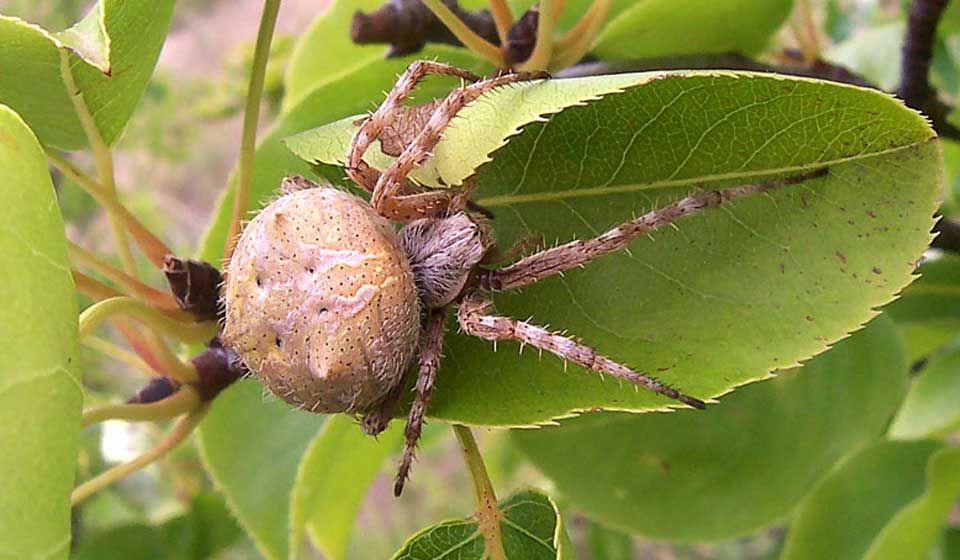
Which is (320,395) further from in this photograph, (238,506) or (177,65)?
(177,65)

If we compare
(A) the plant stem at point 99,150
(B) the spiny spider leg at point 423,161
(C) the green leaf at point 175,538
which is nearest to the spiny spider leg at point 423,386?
(B) the spiny spider leg at point 423,161

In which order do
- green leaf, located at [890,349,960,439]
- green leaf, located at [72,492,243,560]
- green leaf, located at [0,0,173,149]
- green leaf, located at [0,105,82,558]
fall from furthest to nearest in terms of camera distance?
green leaf, located at [72,492,243,560] → green leaf, located at [890,349,960,439] → green leaf, located at [0,0,173,149] → green leaf, located at [0,105,82,558]

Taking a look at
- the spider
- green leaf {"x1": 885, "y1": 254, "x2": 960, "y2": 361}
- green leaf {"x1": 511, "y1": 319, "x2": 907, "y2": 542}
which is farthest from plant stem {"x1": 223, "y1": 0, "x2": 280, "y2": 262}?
green leaf {"x1": 885, "y1": 254, "x2": 960, "y2": 361}

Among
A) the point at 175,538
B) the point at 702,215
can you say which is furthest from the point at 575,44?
the point at 175,538

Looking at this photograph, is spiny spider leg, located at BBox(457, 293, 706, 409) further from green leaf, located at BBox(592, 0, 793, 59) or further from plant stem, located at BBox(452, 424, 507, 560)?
green leaf, located at BBox(592, 0, 793, 59)

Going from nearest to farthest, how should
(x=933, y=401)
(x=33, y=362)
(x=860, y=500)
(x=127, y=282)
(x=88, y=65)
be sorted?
(x=33, y=362) < (x=88, y=65) < (x=127, y=282) < (x=860, y=500) < (x=933, y=401)

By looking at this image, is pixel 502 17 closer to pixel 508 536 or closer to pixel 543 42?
pixel 543 42
